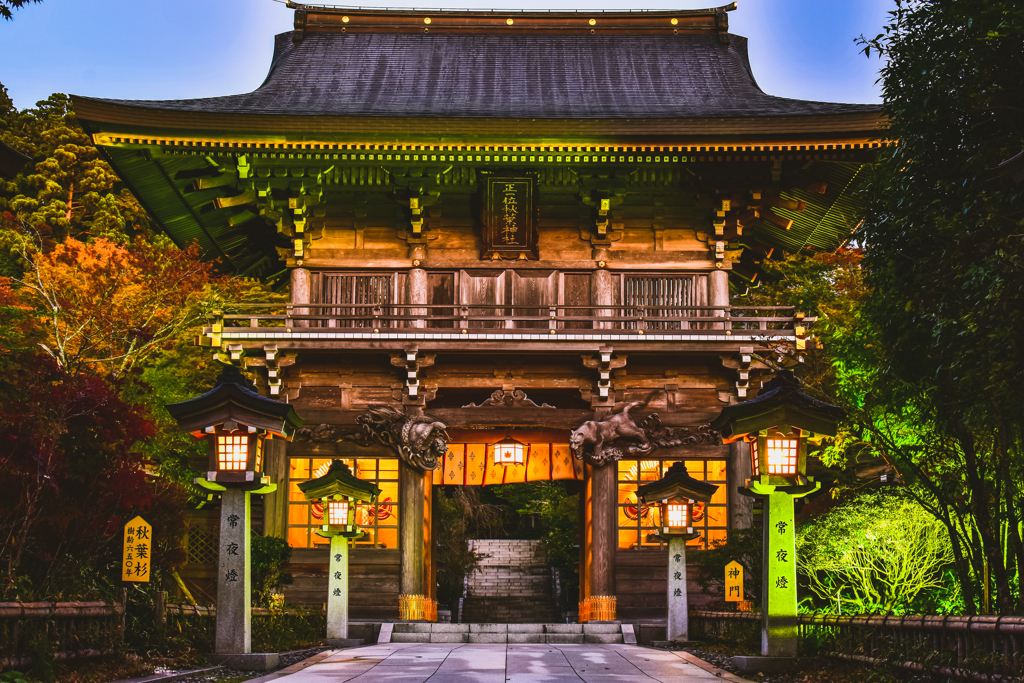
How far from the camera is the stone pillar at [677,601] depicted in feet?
49.0

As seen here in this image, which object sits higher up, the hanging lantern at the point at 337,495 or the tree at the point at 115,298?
the tree at the point at 115,298

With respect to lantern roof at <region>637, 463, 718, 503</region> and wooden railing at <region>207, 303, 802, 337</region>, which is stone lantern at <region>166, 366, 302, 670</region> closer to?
wooden railing at <region>207, 303, 802, 337</region>

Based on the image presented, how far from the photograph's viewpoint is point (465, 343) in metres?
17.2

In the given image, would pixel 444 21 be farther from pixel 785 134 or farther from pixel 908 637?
pixel 908 637

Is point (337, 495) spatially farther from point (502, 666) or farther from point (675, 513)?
point (502, 666)

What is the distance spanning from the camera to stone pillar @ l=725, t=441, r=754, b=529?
1745cm

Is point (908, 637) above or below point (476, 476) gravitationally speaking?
below

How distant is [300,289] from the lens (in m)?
18.1

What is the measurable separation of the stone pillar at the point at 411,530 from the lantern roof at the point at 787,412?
8.39 m

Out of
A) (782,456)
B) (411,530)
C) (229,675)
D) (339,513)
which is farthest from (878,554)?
(229,675)

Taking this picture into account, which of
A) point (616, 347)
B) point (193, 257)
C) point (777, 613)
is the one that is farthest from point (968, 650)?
point (193, 257)

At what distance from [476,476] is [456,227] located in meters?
4.94

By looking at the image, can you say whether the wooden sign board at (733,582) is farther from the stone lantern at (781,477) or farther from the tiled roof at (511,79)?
the tiled roof at (511,79)

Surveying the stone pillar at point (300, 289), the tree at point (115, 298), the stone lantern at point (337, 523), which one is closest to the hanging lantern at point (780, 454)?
the stone lantern at point (337, 523)
